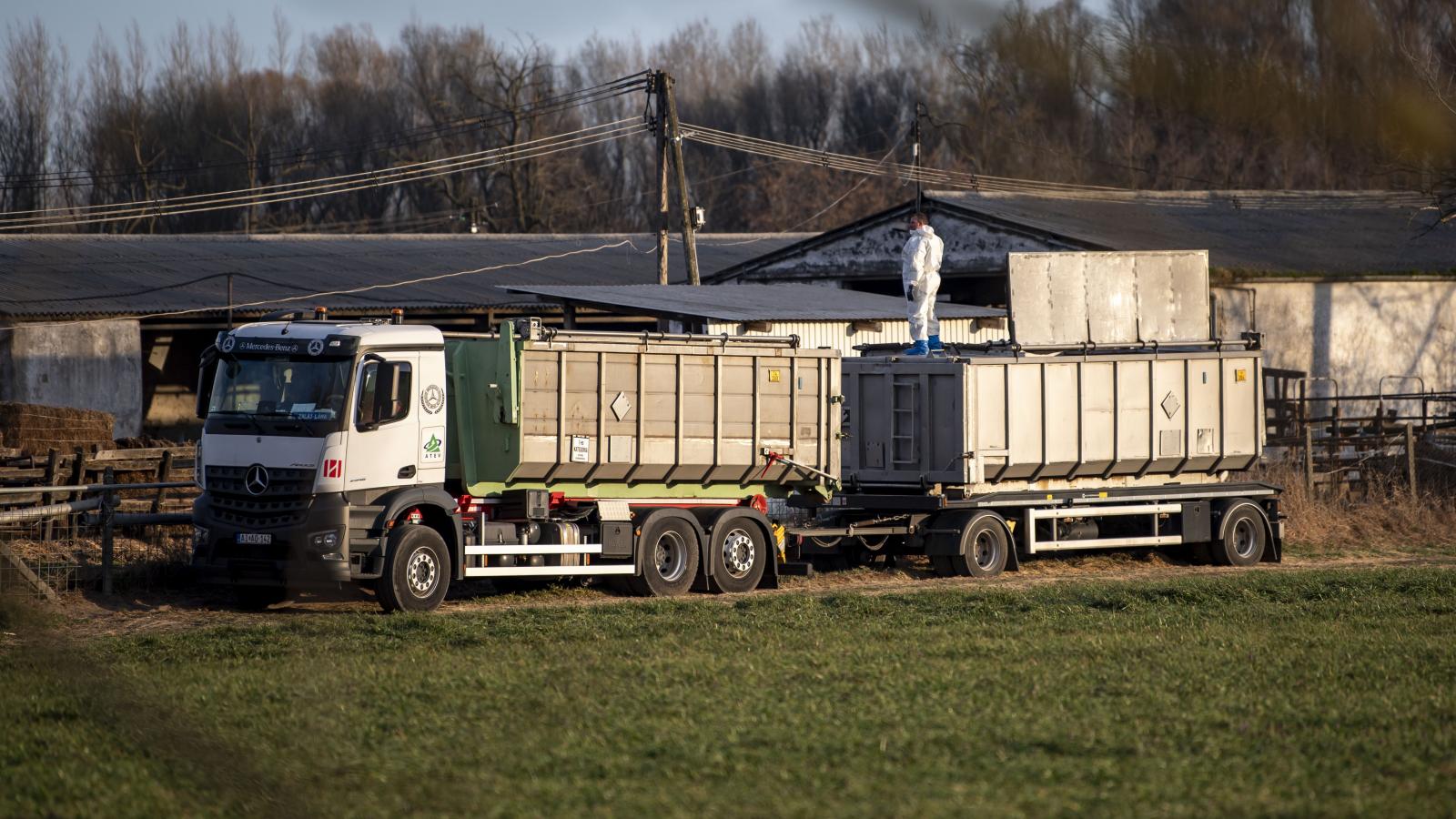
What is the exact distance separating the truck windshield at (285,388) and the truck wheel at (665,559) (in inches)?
150

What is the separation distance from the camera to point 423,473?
16844 millimetres

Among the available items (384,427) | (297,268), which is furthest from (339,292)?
(384,427)

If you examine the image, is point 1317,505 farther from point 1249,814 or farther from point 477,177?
point 477,177

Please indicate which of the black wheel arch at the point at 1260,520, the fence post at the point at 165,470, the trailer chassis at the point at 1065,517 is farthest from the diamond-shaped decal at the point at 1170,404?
the fence post at the point at 165,470

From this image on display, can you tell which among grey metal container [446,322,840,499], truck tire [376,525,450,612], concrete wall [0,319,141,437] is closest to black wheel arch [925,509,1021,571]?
grey metal container [446,322,840,499]

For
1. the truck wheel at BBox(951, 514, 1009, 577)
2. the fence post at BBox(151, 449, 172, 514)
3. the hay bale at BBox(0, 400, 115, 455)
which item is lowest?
the truck wheel at BBox(951, 514, 1009, 577)

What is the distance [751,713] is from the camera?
1065 centimetres

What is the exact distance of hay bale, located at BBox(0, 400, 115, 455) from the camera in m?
25.7

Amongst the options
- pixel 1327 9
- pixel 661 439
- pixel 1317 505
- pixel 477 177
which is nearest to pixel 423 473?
pixel 661 439

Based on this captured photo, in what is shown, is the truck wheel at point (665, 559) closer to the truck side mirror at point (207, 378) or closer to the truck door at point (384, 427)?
the truck door at point (384, 427)

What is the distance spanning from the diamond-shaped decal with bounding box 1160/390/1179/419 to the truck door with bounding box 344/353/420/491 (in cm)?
1007

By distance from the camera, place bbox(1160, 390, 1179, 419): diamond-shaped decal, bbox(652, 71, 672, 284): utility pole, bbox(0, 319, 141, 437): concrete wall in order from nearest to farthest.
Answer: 1. bbox(1160, 390, 1179, 419): diamond-shaped decal
2. bbox(0, 319, 141, 437): concrete wall
3. bbox(652, 71, 672, 284): utility pole

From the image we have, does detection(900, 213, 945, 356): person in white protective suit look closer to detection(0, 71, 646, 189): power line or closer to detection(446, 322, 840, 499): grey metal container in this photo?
detection(446, 322, 840, 499): grey metal container

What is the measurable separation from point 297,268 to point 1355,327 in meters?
25.0
